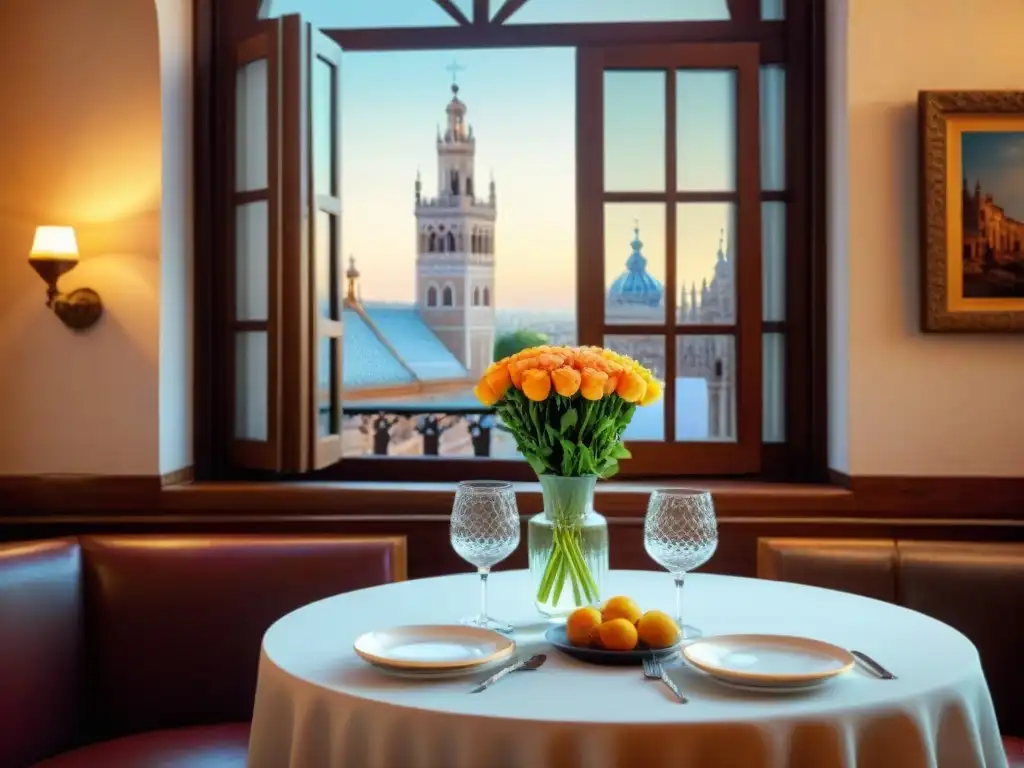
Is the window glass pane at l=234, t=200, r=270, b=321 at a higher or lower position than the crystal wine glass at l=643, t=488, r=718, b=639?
higher

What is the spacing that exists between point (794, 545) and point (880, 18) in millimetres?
1552

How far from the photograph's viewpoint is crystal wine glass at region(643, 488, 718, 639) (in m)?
1.71

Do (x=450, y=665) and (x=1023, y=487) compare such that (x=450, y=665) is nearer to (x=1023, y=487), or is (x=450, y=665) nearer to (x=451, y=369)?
(x=1023, y=487)

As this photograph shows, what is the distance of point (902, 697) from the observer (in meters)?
1.37

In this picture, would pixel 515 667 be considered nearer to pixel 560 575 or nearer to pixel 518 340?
pixel 560 575

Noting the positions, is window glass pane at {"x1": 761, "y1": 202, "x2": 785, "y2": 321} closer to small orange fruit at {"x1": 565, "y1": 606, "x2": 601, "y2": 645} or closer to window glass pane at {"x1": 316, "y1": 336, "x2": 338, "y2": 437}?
window glass pane at {"x1": 316, "y1": 336, "x2": 338, "y2": 437}

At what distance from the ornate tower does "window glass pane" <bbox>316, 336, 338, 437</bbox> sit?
460 inches

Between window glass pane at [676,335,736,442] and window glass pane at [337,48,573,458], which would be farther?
window glass pane at [337,48,573,458]

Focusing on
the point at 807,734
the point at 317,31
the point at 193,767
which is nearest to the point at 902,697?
the point at 807,734

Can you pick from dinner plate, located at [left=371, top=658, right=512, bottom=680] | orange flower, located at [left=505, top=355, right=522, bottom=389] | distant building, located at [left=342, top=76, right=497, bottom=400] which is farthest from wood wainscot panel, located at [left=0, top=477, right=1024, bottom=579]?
distant building, located at [left=342, top=76, right=497, bottom=400]

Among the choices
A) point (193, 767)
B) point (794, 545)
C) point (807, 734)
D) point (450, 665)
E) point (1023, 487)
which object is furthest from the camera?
point (1023, 487)

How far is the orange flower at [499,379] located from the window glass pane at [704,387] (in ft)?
5.08

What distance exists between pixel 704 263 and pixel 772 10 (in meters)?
0.84

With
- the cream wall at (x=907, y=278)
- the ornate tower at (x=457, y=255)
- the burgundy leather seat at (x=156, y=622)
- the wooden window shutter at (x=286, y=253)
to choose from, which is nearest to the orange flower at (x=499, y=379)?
the burgundy leather seat at (x=156, y=622)
